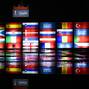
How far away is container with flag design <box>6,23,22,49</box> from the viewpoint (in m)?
5.30

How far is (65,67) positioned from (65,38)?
0.53 m

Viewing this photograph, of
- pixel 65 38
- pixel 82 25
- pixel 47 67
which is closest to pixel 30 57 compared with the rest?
pixel 47 67

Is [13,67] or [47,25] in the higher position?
[47,25]

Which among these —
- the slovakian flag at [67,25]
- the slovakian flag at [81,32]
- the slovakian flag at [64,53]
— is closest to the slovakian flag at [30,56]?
the slovakian flag at [64,53]

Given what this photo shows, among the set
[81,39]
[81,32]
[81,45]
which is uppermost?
[81,32]

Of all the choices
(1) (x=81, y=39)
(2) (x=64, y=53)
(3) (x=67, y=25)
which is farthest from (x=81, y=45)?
(3) (x=67, y=25)

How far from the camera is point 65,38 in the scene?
209 inches

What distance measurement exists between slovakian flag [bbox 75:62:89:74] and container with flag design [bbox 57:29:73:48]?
1.26 ft
